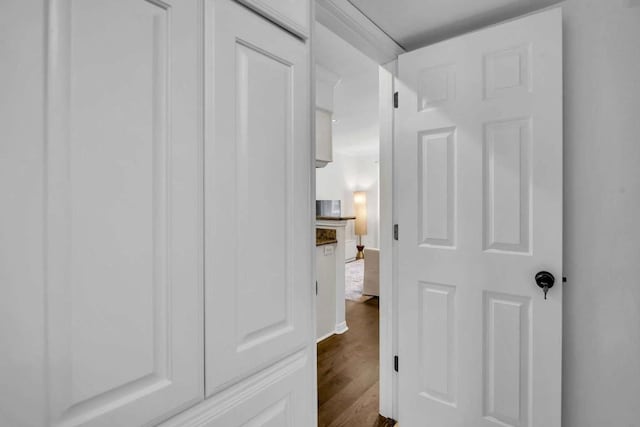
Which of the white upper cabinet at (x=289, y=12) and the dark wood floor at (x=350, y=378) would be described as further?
the dark wood floor at (x=350, y=378)

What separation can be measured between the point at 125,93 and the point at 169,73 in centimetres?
11

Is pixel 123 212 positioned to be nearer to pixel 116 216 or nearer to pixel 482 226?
pixel 116 216

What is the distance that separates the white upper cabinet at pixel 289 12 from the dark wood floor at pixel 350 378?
80.9 inches

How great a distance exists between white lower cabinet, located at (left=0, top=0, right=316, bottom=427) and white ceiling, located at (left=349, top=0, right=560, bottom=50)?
79cm

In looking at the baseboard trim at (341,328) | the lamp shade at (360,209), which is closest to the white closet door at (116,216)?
the baseboard trim at (341,328)

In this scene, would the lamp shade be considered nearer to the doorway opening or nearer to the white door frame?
the doorway opening

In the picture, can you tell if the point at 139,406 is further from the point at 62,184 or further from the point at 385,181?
the point at 385,181

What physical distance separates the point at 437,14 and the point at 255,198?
139cm

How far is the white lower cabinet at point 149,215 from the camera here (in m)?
0.52

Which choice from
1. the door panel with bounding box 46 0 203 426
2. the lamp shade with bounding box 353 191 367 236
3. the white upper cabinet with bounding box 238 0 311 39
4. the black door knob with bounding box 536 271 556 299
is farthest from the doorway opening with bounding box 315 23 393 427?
the lamp shade with bounding box 353 191 367 236

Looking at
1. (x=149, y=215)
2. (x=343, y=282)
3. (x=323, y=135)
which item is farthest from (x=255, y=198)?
(x=343, y=282)

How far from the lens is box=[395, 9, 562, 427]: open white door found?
1.36m

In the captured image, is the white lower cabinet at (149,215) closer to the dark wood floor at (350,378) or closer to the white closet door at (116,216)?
the white closet door at (116,216)

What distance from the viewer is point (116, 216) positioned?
617 mm
